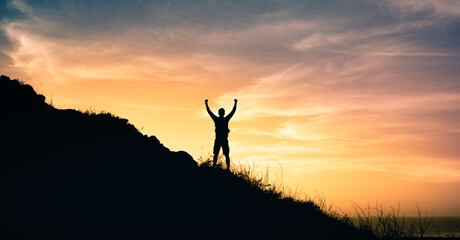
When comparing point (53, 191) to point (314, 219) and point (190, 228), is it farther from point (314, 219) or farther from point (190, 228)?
point (314, 219)

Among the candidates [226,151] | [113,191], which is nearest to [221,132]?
[226,151]

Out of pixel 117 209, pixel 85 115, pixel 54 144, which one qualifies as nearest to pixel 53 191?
pixel 117 209

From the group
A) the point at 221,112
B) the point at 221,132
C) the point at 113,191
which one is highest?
the point at 221,112

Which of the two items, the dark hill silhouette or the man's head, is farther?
the man's head

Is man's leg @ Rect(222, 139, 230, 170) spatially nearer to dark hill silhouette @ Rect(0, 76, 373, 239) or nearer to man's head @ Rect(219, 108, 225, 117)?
dark hill silhouette @ Rect(0, 76, 373, 239)

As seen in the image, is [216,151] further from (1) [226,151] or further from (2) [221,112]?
(2) [221,112]

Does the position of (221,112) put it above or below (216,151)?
above

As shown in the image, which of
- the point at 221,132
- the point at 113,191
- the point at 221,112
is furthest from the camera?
the point at 221,112

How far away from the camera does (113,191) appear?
1291cm

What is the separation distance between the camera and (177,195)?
1329 cm

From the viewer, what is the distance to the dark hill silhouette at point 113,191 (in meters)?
11.1

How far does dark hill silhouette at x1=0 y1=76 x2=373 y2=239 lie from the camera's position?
1112 centimetres

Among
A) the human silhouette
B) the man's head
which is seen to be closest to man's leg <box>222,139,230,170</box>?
the human silhouette

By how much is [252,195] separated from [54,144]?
8819 millimetres
